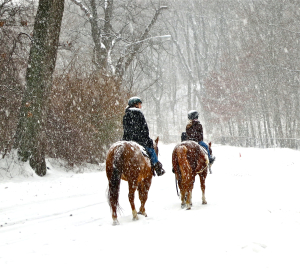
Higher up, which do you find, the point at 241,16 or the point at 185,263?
A: the point at 241,16

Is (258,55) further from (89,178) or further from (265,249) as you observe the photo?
(265,249)

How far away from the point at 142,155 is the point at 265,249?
10.2ft

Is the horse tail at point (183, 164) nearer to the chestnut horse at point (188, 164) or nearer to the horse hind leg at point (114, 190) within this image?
the chestnut horse at point (188, 164)

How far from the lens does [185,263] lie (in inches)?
177

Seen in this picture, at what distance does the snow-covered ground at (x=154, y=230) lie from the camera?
4680mm

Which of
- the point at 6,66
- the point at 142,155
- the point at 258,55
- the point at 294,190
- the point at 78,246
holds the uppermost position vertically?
the point at 258,55

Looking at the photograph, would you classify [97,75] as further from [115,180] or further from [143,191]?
[115,180]

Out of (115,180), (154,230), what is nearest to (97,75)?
(115,180)

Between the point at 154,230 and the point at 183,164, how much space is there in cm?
232

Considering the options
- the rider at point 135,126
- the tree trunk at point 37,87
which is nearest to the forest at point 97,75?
the tree trunk at point 37,87

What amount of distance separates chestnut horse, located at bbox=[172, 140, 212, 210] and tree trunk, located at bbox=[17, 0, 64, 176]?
5974 mm

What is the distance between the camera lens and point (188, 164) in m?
8.12

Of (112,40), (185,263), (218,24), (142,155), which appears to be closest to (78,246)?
(185,263)

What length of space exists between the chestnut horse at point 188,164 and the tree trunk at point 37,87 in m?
5.97
